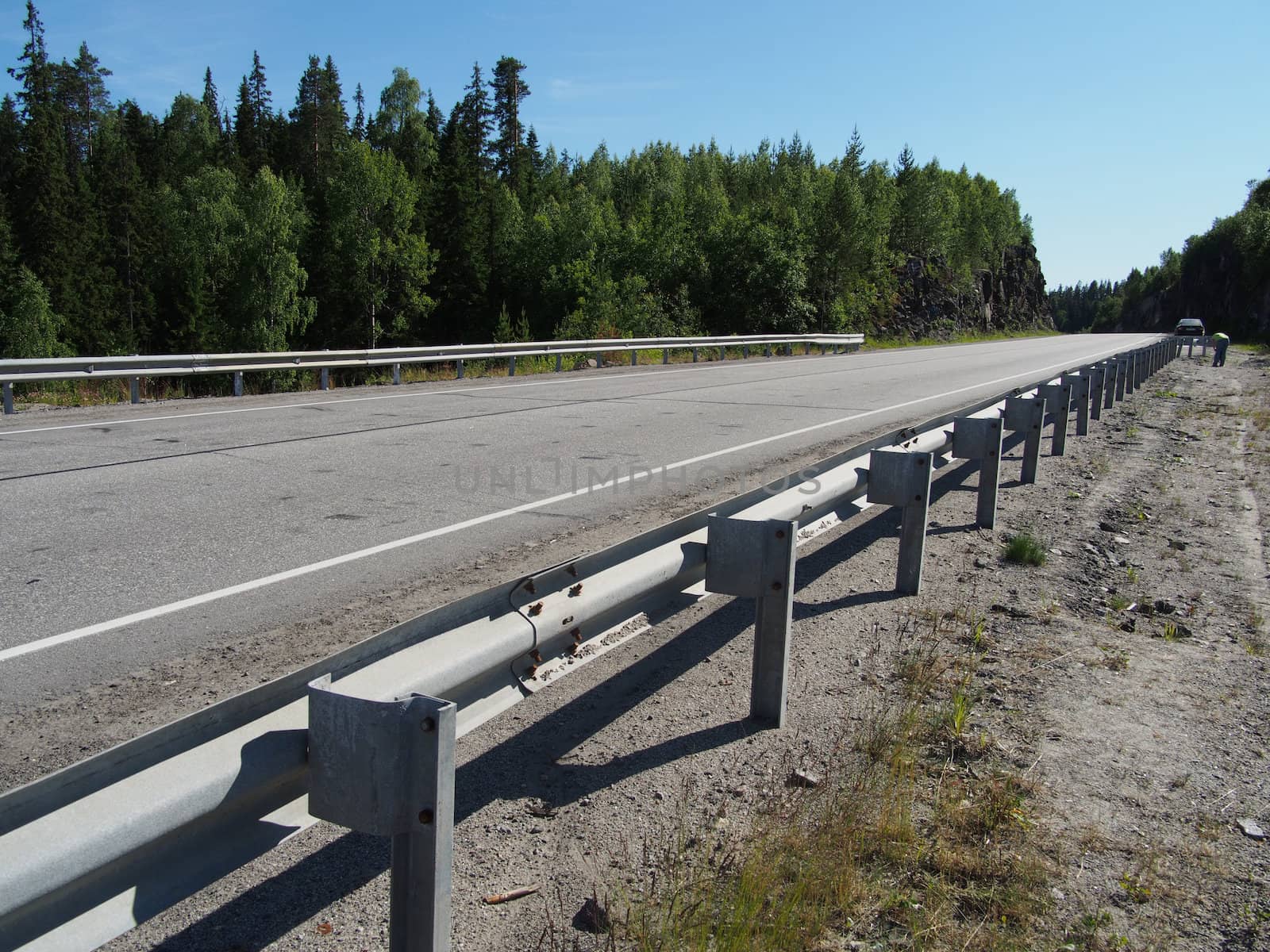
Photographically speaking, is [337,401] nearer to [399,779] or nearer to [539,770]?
[539,770]

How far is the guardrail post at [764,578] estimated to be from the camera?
13.1 feet

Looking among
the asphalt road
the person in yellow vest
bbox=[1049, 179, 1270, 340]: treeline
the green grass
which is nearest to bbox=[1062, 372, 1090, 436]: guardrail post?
the asphalt road

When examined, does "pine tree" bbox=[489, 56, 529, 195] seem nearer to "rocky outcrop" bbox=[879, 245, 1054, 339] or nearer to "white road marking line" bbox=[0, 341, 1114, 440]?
"rocky outcrop" bbox=[879, 245, 1054, 339]

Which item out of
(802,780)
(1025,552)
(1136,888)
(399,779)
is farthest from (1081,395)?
(399,779)

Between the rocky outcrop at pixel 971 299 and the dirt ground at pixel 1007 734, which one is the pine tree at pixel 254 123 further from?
the dirt ground at pixel 1007 734

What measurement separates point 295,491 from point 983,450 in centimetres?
567

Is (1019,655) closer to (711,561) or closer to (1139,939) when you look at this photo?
(711,561)

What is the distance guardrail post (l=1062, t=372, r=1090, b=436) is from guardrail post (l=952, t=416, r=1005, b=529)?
4.30 meters

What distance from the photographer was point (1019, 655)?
5.10 meters

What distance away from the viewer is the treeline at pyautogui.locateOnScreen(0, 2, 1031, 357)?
5494 centimetres

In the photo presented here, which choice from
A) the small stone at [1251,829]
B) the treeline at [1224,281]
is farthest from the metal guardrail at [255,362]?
the treeline at [1224,281]

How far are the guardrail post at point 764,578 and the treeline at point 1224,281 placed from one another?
294ft

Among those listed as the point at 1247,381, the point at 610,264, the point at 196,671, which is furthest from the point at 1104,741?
the point at 610,264

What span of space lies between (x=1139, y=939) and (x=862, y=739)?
4.26 feet
